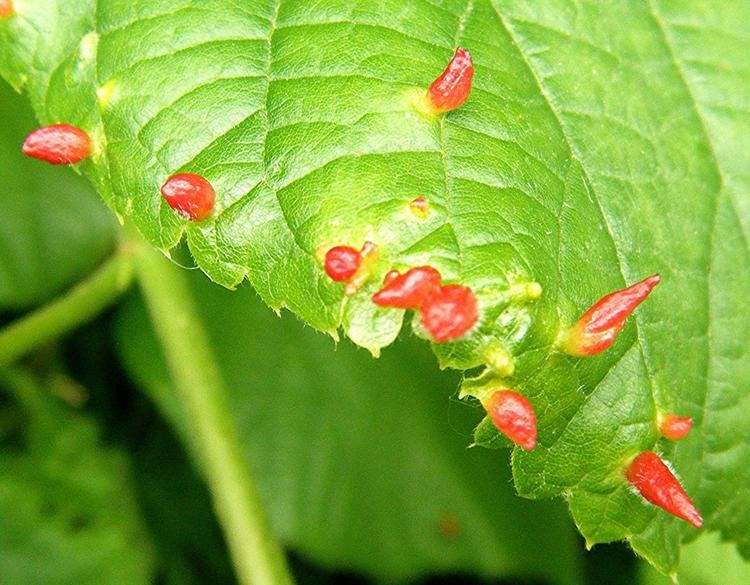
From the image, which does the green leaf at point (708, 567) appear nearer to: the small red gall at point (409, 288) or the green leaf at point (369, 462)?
the green leaf at point (369, 462)

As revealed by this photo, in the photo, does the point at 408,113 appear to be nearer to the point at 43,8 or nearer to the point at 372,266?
the point at 372,266

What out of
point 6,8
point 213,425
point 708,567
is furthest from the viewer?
point 708,567

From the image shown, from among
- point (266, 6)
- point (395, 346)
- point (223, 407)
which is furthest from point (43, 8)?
point (395, 346)

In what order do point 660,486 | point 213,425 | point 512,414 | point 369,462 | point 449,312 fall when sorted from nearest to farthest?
point 449,312 → point 512,414 → point 660,486 → point 213,425 → point 369,462

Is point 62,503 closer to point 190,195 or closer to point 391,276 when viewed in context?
point 190,195

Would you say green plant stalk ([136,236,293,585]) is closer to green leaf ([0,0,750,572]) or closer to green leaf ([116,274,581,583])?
green leaf ([116,274,581,583])

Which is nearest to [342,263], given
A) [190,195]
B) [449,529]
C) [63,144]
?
[190,195]

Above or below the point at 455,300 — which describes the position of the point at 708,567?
below

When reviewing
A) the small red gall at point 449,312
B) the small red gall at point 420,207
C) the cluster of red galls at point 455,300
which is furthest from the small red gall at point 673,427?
the small red gall at point 420,207
